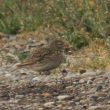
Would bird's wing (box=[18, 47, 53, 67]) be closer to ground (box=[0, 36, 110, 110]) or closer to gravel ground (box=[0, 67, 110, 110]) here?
ground (box=[0, 36, 110, 110])

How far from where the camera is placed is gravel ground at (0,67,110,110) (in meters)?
8.72

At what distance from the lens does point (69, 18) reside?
38.7 feet

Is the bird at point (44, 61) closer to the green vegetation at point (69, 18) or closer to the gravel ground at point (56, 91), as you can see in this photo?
the gravel ground at point (56, 91)

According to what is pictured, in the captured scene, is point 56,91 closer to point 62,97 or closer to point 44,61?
point 62,97

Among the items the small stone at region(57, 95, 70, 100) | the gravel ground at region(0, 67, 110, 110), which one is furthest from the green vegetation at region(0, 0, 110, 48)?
the small stone at region(57, 95, 70, 100)

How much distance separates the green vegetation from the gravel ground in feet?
4.10

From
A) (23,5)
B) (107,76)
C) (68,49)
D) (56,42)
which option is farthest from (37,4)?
(107,76)

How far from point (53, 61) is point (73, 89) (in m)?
0.63

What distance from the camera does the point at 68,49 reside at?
38.1ft

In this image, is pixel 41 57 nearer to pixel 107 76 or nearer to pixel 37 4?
pixel 107 76

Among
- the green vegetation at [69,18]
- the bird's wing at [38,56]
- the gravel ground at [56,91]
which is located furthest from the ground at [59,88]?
the green vegetation at [69,18]

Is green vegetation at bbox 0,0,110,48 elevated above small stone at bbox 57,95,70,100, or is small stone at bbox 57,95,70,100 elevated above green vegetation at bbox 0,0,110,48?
green vegetation at bbox 0,0,110,48

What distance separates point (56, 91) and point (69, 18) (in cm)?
260

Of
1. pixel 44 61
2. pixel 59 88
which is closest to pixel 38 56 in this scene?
pixel 44 61
